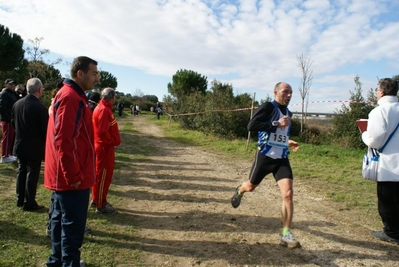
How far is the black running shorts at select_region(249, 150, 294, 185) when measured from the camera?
379 centimetres

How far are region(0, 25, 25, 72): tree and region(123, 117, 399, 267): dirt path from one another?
11965mm

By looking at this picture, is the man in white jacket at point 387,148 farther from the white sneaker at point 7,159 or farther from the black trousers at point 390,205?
the white sneaker at point 7,159

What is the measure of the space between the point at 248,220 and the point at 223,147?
7651mm

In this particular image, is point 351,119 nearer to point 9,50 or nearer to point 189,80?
point 9,50

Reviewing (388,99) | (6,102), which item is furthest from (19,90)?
(388,99)

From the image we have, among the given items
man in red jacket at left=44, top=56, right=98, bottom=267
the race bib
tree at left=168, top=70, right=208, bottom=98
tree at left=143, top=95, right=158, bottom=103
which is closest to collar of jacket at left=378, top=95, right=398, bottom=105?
the race bib

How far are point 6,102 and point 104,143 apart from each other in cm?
414

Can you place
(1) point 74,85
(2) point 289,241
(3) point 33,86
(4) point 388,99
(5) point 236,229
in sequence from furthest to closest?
(3) point 33,86 < (5) point 236,229 < (4) point 388,99 < (2) point 289,241 < (1) point 74,85

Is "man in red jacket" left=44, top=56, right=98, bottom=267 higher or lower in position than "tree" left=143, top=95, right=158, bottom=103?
lower

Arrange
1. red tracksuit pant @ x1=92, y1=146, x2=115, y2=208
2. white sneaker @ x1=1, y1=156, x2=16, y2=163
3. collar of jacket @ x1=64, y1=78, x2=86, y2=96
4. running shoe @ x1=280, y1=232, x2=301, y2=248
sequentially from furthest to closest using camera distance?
white sneaker @ x1=1, y1=156, x2=16, y2=163
red tracksuit pant @ x1=92, y1=146, x2=115, y2=208
running shoe @ x1=280, y1=232, x2=301, y2=248
collar of jacket @ x1=64, y1=78, x2=86, y2=96

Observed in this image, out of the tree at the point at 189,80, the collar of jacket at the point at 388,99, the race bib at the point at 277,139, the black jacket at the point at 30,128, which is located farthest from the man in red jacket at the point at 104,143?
the tree at the point at 189,80

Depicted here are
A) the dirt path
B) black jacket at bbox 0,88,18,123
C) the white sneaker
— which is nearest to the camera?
the dirt path

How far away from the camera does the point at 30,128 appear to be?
4.50 m

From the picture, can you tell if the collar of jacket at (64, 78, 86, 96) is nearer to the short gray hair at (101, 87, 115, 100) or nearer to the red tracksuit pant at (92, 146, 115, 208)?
the short gray hair at (101, 87, 115, 100)
